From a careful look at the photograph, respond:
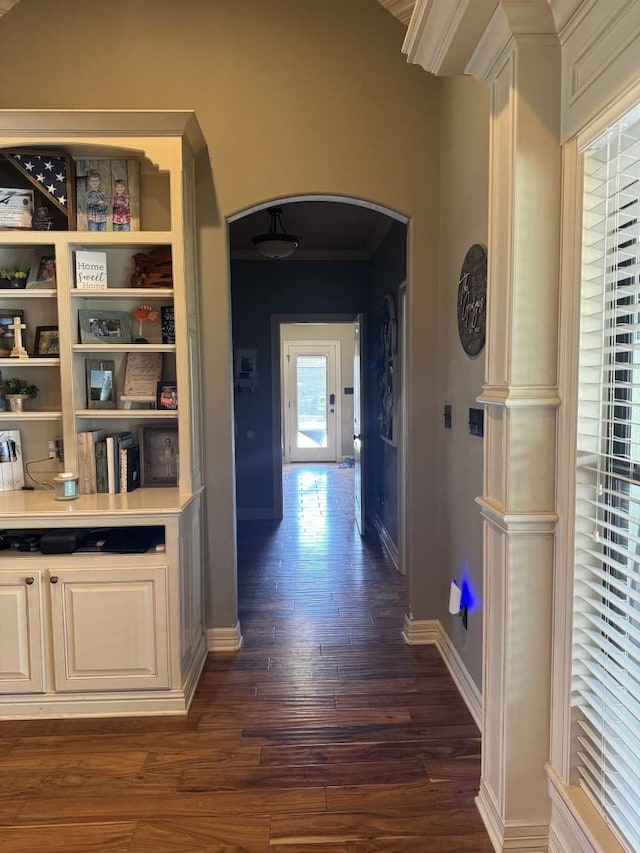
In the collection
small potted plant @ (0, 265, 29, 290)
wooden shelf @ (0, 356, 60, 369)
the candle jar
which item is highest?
small potted plant @ (0, 265, 29, 290)

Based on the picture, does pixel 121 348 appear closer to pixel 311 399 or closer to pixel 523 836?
pixel 523 836

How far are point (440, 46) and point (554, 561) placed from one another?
1.48 metres

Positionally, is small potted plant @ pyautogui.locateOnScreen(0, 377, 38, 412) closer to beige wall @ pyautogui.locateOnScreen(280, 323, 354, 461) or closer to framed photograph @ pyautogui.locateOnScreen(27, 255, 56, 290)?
framed photograph @ pyautogui.locateOnScreen(27, 255, 56, 290)

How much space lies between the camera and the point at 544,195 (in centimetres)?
145

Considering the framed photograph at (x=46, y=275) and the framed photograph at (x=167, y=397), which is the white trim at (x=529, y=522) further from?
the framed photograph at (x=46, y=275)

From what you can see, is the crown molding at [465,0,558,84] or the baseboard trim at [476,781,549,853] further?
the baseboard trim at [476,781,549,853]

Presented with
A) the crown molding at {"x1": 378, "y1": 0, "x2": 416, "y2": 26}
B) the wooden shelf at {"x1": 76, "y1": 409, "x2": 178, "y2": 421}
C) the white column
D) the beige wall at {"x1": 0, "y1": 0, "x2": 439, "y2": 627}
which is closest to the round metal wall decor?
the beige wall at {"x1": 0, "y1": 0, "x2": 439, "y2": 627}

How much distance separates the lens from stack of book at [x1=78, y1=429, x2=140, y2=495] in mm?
2566

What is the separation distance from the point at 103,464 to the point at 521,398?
1.94 m

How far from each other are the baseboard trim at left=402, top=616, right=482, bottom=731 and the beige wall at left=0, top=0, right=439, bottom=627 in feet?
3.80

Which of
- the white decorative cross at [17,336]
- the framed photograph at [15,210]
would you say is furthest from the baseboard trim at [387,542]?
the framed photograph at [15,210]

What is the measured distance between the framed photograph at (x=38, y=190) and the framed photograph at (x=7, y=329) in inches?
15.1

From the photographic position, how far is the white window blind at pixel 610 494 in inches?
48.8

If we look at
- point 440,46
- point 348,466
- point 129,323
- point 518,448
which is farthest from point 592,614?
point 348,466
